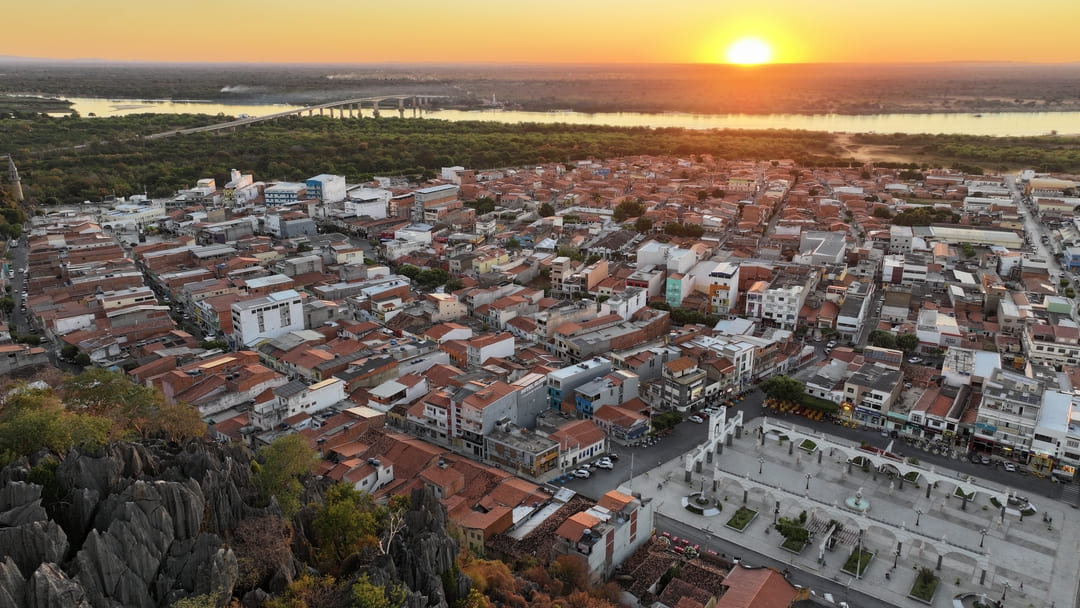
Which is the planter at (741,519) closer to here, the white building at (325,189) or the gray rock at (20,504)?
the gray rock at (20,504)

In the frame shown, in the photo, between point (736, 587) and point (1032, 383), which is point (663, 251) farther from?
point (736, 587)

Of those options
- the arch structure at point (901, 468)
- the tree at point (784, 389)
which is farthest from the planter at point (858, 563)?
the tree at point (784, 389)

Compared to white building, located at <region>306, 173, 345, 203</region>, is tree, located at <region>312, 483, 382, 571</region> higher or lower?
lower

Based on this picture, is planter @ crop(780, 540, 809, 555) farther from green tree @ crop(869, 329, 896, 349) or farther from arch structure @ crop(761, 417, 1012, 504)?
green tree @ crop(869, 329, 896, 349)

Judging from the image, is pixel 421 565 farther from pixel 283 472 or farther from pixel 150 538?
pixel 150 538

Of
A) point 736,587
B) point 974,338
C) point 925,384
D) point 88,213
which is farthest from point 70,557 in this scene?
point 88,213

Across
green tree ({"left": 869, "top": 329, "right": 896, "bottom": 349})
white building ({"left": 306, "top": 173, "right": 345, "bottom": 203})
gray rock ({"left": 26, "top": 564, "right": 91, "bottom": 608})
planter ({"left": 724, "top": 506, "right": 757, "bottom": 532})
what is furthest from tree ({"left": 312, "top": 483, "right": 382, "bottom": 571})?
white building ({"left": 306, "top": 173, "right": 345, "bottom": 203})
